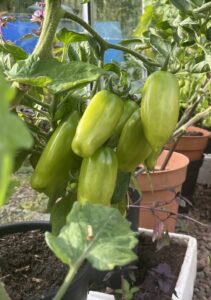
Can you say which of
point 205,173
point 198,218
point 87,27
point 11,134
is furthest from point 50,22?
point 205,173

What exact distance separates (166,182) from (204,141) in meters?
0.62

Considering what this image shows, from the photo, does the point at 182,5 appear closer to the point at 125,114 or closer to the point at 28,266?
the point at 125,114

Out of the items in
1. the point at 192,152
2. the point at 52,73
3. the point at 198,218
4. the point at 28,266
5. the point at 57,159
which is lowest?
the point at 198,218

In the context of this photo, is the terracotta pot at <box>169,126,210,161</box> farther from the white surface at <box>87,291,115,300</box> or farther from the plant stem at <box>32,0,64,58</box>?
the plant stem at <box>32,0,64,58</box>

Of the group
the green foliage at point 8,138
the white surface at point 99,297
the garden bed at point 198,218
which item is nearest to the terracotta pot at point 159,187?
the garden bed at point 198,218

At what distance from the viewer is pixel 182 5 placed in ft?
1.86

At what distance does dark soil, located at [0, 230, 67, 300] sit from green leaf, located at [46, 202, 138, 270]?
0.38 metres

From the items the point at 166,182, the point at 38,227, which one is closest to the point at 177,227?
the point at 166,182

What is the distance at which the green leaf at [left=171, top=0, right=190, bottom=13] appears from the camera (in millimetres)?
560

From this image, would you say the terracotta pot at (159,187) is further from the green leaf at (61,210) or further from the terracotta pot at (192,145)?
the green leaf at (61,210)

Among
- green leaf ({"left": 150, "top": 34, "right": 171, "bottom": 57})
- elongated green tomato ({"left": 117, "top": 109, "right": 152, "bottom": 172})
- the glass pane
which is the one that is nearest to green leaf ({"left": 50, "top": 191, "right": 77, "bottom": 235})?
elongated green tomato ({"left": 117, "top": 109, "right": 152, "bottom": 172})

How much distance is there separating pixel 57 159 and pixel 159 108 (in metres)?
0.13

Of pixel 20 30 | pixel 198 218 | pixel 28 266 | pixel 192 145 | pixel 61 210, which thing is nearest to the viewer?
pixel 61 210

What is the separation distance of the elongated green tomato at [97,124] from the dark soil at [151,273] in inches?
27.2
